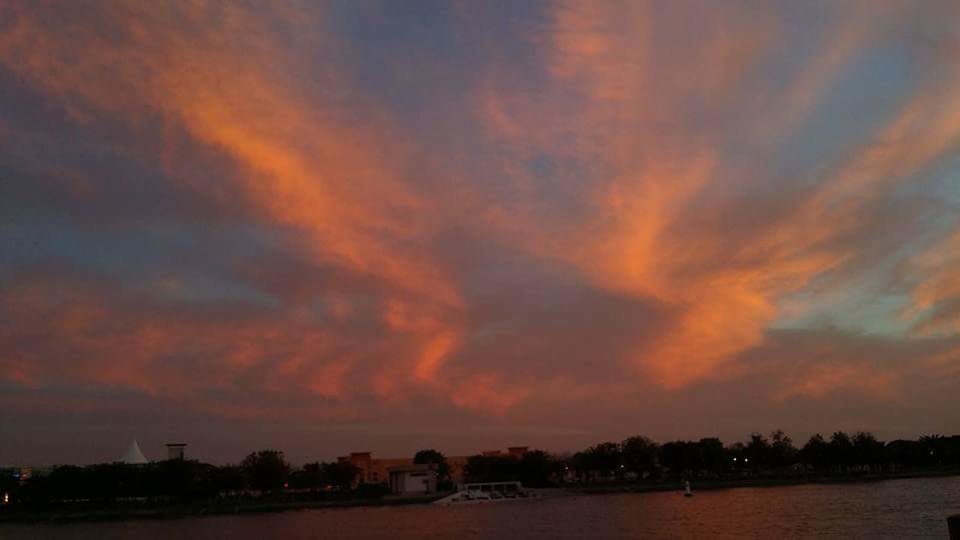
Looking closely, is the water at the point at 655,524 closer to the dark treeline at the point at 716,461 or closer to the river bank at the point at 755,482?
the river bank at the point at 755,482

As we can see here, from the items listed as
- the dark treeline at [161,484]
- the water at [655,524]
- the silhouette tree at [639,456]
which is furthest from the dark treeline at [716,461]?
the water at [655,524]

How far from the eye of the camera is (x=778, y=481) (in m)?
134

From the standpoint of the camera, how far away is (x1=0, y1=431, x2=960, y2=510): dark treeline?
11400 centimetres

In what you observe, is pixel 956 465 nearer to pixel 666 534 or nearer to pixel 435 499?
pixel 435 499

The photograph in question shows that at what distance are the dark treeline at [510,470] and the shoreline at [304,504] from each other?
14.3 feet

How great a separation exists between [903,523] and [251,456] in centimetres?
10642

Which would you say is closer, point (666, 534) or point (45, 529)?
point (666, 534)

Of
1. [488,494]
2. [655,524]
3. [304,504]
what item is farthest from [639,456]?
[655,524]

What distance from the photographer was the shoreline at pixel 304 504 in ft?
335

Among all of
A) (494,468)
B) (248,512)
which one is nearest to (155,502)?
(248,512)

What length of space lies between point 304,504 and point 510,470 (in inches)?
1757

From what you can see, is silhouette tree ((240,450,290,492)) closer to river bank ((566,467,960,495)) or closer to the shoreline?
the shoreline

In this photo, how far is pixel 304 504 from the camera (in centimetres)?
11500

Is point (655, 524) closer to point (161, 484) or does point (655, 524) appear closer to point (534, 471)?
point (161, 484)
